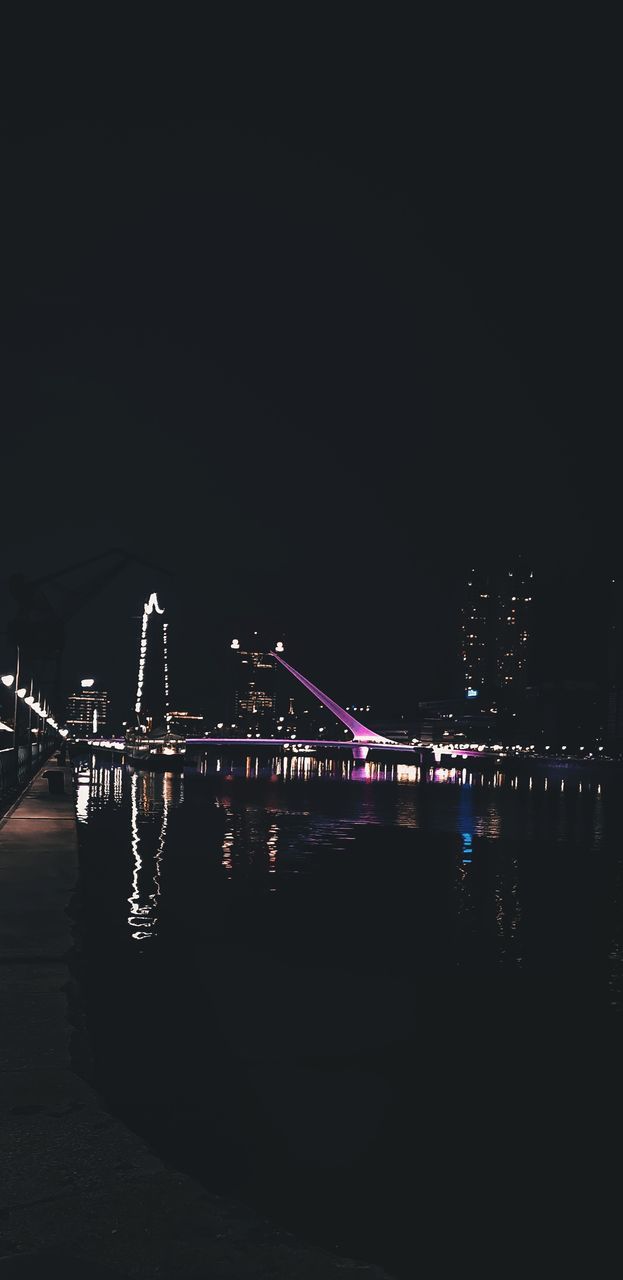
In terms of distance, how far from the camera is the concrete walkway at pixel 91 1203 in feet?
15.5

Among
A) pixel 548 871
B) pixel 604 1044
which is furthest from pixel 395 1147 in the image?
pixel 548 871

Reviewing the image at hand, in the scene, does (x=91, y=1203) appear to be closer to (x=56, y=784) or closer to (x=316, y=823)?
(x=56, y=784)

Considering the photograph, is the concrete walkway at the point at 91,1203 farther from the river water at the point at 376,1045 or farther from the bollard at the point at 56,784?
the bollard at the point at 56,784

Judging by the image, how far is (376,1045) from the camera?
9.86 m

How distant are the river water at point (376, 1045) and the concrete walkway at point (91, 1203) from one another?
712mm

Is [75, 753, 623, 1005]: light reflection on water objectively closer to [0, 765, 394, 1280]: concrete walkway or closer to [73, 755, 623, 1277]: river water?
[73, 755, 623, 1277]: river water

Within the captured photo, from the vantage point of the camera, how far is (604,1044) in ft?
33.0

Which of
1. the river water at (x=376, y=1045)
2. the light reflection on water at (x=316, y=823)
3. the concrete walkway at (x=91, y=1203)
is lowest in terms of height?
the light reflection on water at (x=316, y=823)

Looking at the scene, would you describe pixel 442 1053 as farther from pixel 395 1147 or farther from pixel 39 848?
pixel 39 848

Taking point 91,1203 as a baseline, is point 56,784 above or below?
below

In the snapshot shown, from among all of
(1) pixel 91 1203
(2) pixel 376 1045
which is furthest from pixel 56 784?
(1) pixel 91 1203

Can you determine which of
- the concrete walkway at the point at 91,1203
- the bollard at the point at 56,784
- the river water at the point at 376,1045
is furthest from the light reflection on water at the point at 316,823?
the concrete walkway at the point at 91,1203

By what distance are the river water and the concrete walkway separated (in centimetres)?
71

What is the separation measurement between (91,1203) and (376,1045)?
4957 millimetres
